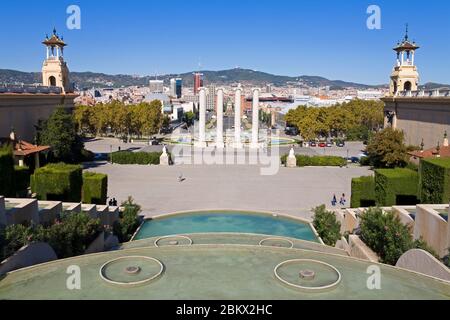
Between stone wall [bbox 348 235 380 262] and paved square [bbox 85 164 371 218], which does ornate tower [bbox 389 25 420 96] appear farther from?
stone wall [bbox 348 235 380 262]

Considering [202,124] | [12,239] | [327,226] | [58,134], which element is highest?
[202,124]

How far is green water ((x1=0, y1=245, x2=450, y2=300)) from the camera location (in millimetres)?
7898

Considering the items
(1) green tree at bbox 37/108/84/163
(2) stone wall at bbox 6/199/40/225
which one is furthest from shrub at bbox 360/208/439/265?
(1) green tree at bbox 37/108/84/163

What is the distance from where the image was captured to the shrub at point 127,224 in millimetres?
20188

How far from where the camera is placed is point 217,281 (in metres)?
8.51

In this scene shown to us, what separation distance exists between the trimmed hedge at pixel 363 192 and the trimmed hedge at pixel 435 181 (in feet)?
16.0

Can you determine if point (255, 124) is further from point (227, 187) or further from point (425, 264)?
point (425, 264)

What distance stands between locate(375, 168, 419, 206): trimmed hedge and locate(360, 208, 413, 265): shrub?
283 inches

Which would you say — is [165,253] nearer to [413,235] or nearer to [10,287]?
[10,287]

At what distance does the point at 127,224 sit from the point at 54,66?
34319 millimetres

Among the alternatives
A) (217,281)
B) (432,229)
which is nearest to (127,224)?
(217,281)

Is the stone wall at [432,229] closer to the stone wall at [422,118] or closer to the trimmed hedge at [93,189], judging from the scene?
the trimmed hedge at [93,189]

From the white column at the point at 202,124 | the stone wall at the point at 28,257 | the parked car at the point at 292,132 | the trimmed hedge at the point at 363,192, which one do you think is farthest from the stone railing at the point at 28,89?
the parked car at the point at 292,132

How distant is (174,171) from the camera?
40750 mm
